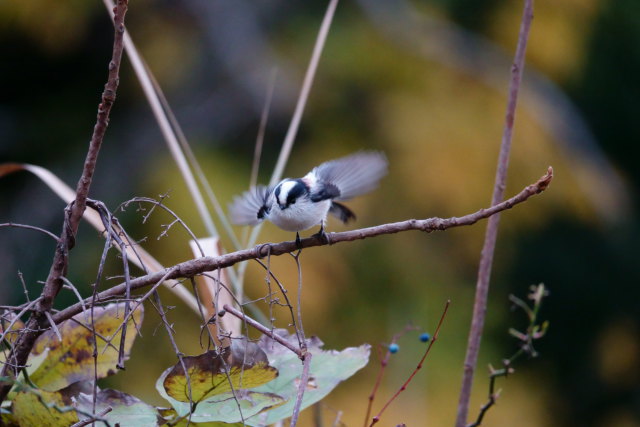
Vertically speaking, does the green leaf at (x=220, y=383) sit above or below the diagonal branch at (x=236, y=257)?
below

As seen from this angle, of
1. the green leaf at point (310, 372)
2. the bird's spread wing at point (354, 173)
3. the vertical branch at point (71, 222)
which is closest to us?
the vertical branch at point (71, 222)

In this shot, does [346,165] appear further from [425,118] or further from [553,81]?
[553,81]

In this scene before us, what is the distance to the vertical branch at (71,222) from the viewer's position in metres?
0.51

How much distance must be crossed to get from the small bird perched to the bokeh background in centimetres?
172

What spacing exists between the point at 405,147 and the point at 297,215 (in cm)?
206

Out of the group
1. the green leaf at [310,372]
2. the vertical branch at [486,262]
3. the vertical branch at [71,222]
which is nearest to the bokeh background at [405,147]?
the vertical branch at [486,262]

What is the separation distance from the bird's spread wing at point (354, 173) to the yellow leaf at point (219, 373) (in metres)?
0.35

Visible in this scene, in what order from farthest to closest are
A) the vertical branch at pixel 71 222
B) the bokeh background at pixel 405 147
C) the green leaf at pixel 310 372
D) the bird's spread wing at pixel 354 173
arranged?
the bokeh background at pixel 405 147 < the bird's spread wing at pixel 354 173 < the green leaf at pixel 310 372 < the vertical branch at pixel 71 222

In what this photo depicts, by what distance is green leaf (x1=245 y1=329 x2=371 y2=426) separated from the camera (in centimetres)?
63

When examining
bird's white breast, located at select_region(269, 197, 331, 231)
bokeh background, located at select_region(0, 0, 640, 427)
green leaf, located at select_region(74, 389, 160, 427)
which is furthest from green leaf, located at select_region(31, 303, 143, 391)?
bokeh background, located at select_region(0, 0, 640, 427)

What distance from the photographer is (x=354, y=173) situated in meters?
0.93

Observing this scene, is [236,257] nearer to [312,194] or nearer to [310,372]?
[310,372]

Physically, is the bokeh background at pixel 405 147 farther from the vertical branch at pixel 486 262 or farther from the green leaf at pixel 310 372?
the green leaf at pixel 310 372

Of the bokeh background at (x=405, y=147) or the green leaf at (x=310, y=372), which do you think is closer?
the green leaf at (x=310, y=372)
